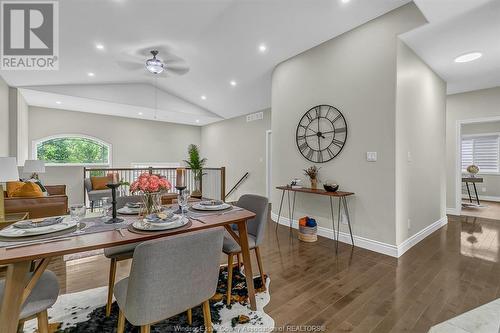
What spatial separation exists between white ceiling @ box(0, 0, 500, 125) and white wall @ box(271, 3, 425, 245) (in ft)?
0.66

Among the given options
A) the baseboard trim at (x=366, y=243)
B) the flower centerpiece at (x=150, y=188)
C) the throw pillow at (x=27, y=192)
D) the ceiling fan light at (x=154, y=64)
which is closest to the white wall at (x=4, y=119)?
the throw pillow at (x=27, y=192)

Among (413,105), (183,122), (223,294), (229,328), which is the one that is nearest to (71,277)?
(223,294)

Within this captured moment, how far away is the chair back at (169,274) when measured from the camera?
1074 mm

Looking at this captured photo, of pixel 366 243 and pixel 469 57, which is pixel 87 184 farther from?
pixel 469 57

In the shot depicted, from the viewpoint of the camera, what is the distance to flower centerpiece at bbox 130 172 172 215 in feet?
5.44

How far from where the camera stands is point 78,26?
3.30 m

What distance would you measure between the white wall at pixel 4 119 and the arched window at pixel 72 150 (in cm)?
197

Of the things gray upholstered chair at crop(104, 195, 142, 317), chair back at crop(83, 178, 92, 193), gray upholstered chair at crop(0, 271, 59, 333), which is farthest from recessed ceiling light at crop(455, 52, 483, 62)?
chair back at crop(83, 178, 92, 193)

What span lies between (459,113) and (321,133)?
3.84 meters

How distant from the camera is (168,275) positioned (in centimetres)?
114

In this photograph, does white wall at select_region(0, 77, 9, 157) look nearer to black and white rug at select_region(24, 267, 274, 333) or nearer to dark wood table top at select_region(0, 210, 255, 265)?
black and white rug at select_region(24, 267, 274, 333)

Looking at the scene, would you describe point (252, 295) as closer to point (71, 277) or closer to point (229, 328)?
point (229, 328)

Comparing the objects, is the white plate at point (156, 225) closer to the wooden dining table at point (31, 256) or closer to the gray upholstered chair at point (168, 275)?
the wooden dining table at point (31, 256)

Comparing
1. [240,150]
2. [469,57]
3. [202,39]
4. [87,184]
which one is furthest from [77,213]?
[240,150]
